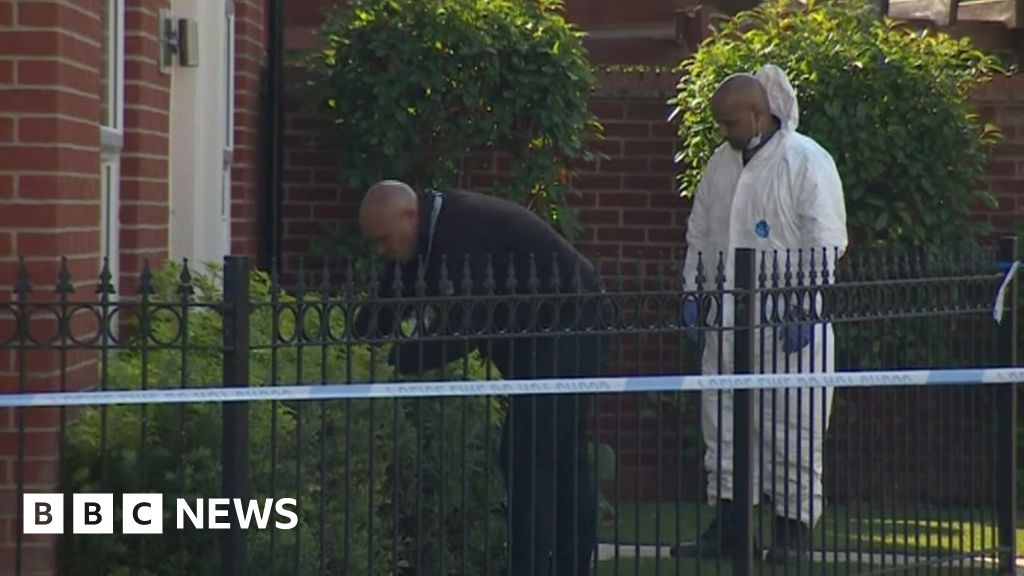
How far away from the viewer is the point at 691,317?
7047mm

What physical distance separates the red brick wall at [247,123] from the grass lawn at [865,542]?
7.92ft

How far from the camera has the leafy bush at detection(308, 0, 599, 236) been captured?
10156 millimetres

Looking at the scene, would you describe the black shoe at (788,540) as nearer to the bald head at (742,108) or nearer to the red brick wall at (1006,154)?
the bald head at (742,108)

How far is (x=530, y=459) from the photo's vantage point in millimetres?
6543

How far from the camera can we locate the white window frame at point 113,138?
7.52 meters

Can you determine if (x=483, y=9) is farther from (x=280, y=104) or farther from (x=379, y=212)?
(x=379, y=212)

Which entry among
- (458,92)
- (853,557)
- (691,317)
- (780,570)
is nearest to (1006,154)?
(458,92)

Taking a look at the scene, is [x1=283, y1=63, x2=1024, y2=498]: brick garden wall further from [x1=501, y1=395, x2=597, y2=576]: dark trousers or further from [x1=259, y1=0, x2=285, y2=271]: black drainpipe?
[x1=501, y1=395, x2=597, y2=576]: dark trousers

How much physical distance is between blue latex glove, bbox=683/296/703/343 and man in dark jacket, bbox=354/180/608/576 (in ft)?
0.91

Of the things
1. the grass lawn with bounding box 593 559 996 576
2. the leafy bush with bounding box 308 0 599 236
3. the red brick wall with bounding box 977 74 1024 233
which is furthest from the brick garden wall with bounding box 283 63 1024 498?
the grass lawn with bounding box 593 559 996 576

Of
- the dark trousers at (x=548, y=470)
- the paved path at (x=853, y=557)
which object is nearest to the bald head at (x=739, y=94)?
the paved path at (x=853, y=557)

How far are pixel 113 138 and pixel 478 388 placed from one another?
1993mm

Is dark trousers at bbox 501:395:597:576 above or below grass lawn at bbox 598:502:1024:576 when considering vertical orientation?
above

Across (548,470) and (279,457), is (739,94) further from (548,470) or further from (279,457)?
(279,457)
